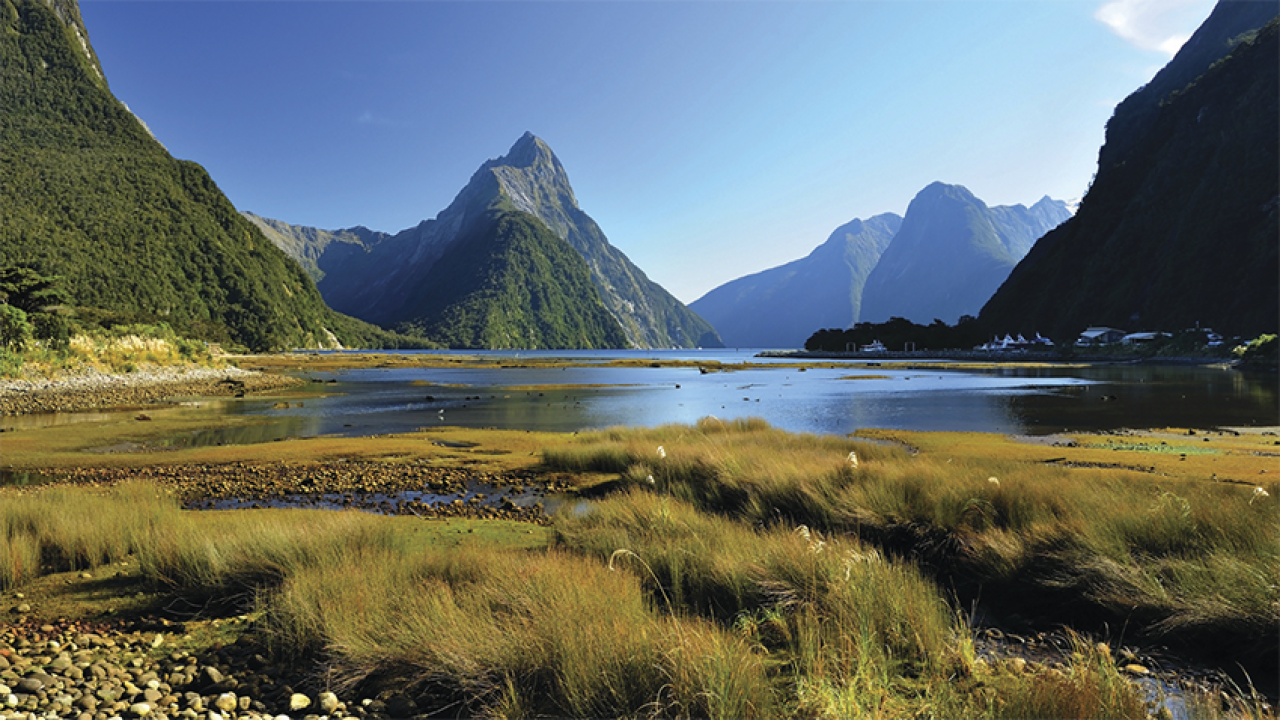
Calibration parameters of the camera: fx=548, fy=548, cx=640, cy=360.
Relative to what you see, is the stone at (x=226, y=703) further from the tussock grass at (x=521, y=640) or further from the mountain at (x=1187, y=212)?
the mountain at (x=1187, y=212)

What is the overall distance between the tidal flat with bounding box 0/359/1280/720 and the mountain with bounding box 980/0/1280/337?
10076cm

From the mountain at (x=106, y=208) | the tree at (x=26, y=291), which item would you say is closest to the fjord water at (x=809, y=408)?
the tree at (x=26, y=291)

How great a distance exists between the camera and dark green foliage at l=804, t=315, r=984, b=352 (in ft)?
481

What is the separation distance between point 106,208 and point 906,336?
197 m

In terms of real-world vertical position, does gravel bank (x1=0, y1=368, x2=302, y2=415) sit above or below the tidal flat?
above

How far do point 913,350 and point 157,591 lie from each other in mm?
174243

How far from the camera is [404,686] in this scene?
3.90 m

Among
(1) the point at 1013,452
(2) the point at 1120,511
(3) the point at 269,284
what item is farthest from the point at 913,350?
(3) the point at 269,284

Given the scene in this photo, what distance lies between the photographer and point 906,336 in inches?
6462

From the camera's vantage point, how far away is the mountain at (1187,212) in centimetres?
7894

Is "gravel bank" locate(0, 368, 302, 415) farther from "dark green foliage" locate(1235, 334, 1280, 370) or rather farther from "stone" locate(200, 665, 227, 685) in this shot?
"dark green foliage" locate(1235, 334, 1280, 370)

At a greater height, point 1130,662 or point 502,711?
point 502,711

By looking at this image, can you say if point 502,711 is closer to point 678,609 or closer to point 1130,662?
point 678,609

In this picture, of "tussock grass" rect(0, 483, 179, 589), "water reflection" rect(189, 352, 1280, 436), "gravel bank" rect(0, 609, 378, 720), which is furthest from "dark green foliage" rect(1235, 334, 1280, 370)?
"tussock grass" rect(0, 483, 179, 589)
